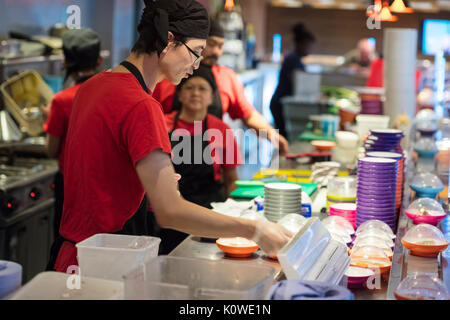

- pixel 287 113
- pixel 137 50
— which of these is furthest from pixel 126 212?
pixel 287 113

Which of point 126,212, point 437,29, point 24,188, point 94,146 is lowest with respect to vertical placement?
point 24,188

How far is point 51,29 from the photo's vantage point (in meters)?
5.10

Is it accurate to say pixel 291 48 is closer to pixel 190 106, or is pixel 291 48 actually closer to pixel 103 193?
pixel 190 106

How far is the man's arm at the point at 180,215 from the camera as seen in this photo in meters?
1.67

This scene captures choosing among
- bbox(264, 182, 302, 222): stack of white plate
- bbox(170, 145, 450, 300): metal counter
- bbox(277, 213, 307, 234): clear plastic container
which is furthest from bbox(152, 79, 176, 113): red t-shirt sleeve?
bbox(277, 213, 307, 234): clear plastic container

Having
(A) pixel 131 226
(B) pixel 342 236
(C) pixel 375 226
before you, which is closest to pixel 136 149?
(A) pixel 131 226

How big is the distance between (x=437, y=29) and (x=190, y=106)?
43.4 feet

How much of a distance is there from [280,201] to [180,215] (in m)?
0.92

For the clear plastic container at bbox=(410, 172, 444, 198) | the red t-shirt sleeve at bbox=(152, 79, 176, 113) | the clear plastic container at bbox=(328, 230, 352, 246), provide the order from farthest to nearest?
the red t-shirt sleeve at bbox=(152, 79, 176, 113) → the clear plastic container at bbox=(410, 172, 444, 198) → the clear plastic container at bbox=(328, 230, 352, 246)

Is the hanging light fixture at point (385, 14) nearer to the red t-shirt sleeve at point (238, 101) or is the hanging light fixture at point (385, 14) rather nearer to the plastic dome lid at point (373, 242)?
the red t-shirt sleeve at point (238, 101)

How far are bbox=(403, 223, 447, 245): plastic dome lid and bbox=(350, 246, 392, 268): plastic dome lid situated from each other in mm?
145

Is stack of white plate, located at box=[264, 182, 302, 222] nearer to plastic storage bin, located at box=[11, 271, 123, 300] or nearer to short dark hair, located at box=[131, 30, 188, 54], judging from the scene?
short dark hair, located at box=[131, 30, 188, 54]

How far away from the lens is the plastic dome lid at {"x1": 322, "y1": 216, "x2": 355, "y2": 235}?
2355 mm

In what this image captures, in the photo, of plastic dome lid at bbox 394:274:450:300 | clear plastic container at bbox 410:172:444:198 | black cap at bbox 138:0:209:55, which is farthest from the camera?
clear plastic container at bbox 410:172:444:198
